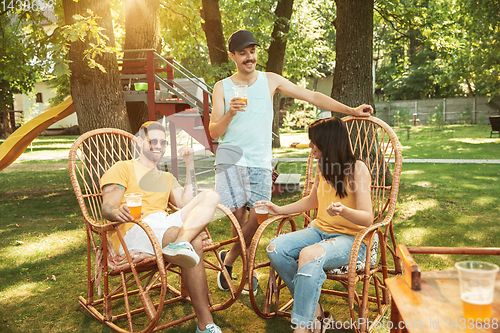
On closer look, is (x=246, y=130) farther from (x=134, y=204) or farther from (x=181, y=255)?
(x=181, y=255)

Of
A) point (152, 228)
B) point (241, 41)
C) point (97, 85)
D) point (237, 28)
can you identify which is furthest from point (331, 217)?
point (237, 28)

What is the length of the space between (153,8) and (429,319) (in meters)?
6.81

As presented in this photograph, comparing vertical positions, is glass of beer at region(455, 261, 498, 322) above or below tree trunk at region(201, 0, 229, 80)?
below

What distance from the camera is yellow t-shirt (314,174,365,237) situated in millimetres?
2406

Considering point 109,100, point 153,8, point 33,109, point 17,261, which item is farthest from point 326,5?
point 17,261

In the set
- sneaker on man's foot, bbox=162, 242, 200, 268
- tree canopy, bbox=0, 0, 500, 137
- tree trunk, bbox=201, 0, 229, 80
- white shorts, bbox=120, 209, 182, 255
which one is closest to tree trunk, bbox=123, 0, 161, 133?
tree canopy, bbox=0, 0, 500, 137

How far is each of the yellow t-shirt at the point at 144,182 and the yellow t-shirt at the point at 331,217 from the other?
1.10 metres

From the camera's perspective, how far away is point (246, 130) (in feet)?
9.07

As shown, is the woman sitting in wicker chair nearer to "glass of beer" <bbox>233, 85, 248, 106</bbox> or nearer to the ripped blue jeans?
the ripped blue jeans

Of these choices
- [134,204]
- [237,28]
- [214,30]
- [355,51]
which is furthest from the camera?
[237,28]

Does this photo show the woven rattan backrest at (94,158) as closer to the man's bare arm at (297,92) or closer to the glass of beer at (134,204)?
the glass of beer at (134,204)

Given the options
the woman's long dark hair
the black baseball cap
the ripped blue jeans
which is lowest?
the ripped blue jeans

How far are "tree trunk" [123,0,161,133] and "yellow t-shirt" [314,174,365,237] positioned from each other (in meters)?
5.34

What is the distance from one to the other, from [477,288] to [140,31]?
691 cm
